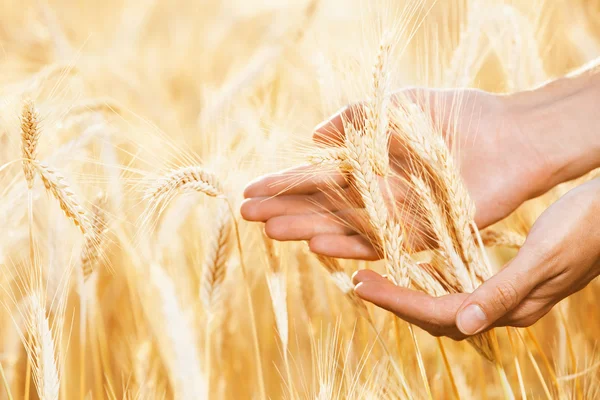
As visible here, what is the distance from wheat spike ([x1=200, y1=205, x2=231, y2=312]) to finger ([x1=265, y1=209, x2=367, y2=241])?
0.10 metres

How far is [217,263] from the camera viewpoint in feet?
4.64

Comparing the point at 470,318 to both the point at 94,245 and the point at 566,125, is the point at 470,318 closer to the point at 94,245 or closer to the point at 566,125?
the point at 94,245

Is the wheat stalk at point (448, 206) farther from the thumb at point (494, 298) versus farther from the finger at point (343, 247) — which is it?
the finger at point (343, 247)

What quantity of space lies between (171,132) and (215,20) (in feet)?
6.23

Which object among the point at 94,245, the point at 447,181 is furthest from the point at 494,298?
the point at 94,245

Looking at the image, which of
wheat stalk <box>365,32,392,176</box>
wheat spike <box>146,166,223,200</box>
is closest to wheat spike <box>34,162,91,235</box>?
wheat spike <box>146,166,223,200</box>

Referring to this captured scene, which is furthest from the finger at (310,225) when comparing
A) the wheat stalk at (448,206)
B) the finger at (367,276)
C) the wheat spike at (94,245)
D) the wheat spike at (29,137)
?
the wheat spike at (29,137)

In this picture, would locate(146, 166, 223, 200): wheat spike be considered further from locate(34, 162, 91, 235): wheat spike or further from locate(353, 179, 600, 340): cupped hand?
locate(353, 179, 600, 340): cupped hand

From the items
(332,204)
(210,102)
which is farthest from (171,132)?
(332,204)

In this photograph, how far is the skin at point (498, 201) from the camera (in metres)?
1.15

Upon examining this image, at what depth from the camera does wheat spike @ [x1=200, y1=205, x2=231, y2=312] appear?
1381mm

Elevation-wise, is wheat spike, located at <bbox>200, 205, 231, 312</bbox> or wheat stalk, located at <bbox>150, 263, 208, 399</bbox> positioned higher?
wheat spike, located at <bbox>200, 205, 231, 312</bbox>

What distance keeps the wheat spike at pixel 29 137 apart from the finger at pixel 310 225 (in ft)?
1.79

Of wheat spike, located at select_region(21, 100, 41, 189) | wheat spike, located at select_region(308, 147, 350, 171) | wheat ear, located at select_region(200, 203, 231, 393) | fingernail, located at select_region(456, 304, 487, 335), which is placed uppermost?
wheat spike, located at select_region(21, 100, 41, 189)
